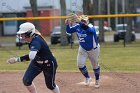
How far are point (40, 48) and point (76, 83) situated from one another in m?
3.68

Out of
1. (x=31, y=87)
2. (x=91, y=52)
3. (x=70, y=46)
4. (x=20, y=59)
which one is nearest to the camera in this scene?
(x=20, y=59)

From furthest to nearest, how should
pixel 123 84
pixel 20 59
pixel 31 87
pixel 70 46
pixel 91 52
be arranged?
pixel 70 46 < pixel 123 84 < pixel 91 52 < pixel 31 87 < pixel 20 59

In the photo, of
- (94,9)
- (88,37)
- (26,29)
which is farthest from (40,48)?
(94,9)

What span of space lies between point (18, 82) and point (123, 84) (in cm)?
283

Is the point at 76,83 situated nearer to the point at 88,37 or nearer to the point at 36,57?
the point at 88,37

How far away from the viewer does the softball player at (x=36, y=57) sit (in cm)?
805

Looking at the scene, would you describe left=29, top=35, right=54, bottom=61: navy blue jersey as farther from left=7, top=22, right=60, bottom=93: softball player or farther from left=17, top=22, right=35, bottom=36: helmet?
left=17, top=22, right=35, bottom=36: helmet

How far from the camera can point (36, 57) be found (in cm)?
837

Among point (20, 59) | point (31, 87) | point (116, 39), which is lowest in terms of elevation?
point (116, 39)

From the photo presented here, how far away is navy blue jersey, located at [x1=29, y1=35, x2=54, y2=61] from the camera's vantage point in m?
8.01

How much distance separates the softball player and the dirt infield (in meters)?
2.05

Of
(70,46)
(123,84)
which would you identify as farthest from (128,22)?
(123,84)

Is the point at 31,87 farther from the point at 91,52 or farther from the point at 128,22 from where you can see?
the point at 128,22

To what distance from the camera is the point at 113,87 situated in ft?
35.9
